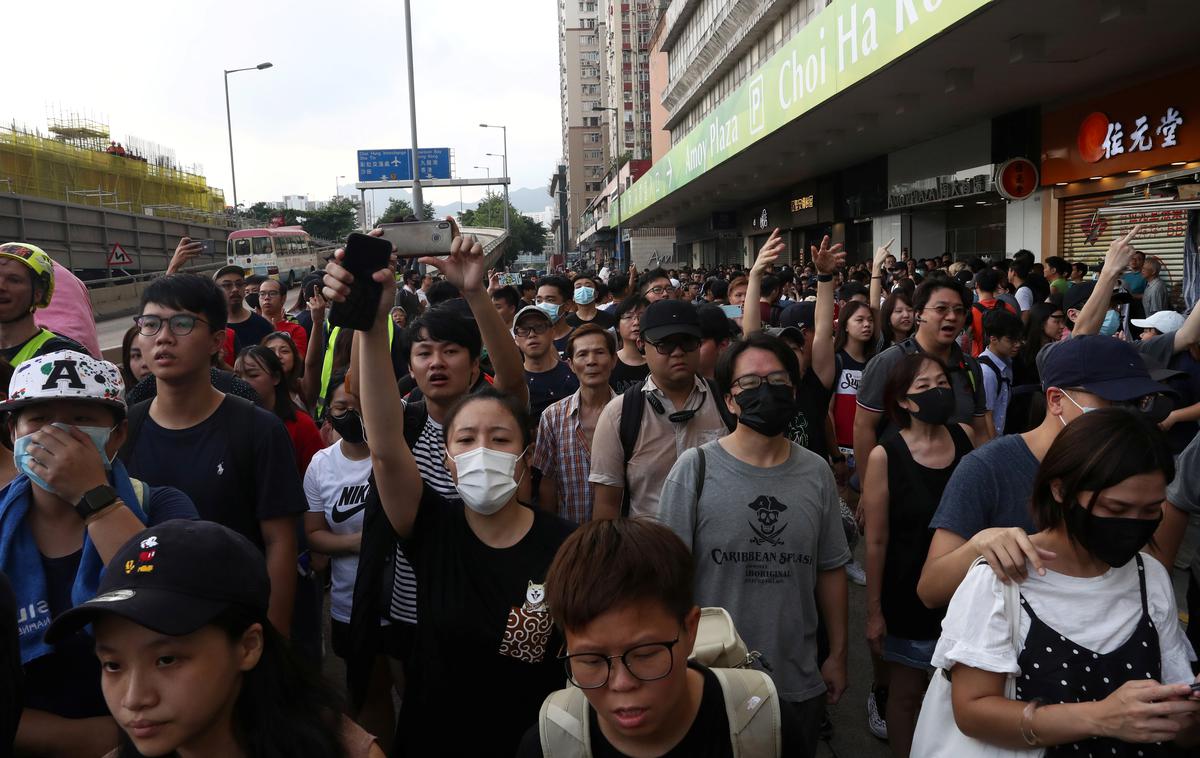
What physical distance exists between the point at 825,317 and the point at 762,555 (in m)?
2.54

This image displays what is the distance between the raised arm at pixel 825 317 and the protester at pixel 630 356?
3.54ft

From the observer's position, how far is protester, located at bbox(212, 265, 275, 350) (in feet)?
23.3

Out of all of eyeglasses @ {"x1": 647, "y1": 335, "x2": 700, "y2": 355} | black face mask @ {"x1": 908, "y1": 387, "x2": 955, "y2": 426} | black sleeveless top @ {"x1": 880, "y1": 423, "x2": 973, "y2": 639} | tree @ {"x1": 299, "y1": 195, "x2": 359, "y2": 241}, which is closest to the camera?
black sleeveless top @ {"x1": 880, "y1": 423, "x2": 973, "y2": 639}

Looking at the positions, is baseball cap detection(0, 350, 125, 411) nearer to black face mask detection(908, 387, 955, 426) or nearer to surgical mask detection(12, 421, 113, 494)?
surgical mask detection(12, 421, 113, 494)

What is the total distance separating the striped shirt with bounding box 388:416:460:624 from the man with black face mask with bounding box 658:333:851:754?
35.3 inches

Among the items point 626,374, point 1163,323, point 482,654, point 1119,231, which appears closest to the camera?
point 482,654

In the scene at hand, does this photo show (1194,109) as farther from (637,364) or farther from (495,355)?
(495,355)

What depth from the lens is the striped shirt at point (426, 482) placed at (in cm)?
309

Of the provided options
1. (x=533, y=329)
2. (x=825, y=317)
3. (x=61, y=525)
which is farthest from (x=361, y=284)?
(x=825, y=317)

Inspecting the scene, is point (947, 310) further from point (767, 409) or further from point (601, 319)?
point (601, 319)

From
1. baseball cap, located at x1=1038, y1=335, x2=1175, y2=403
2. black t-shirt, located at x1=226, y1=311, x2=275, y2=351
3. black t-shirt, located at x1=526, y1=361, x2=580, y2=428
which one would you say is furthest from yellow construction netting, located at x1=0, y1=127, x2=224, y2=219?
baseball cap, located at x1=1038, y1=335, x2=1175, y2=403

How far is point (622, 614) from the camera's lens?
173cm

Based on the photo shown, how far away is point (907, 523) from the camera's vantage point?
11.2ft

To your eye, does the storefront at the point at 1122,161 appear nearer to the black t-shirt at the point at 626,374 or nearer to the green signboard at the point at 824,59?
the green signboard at the point at 824,59
